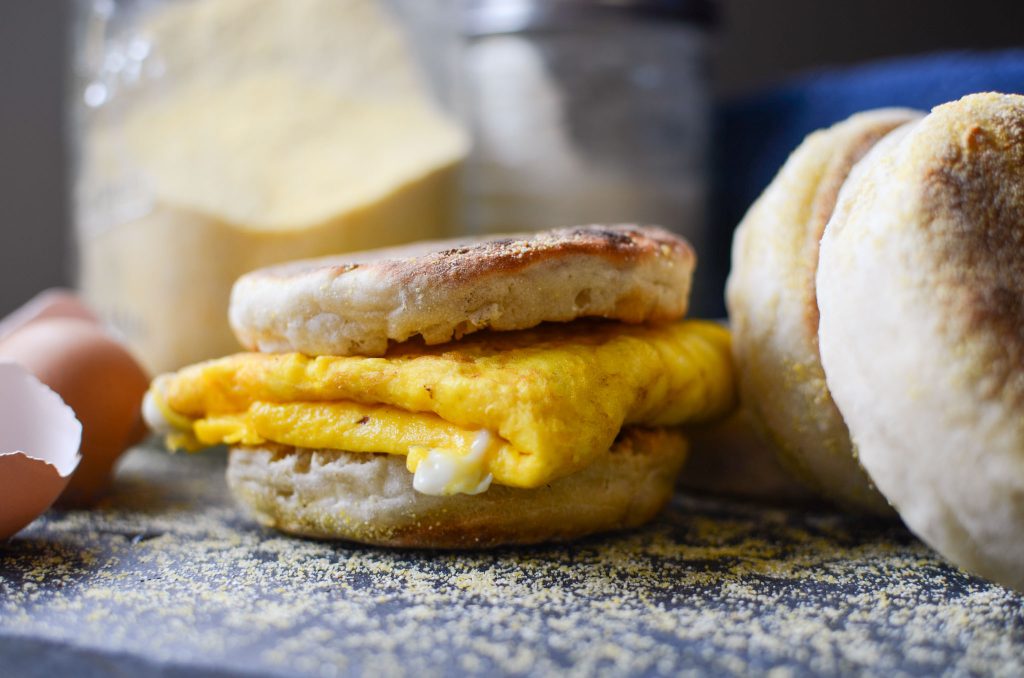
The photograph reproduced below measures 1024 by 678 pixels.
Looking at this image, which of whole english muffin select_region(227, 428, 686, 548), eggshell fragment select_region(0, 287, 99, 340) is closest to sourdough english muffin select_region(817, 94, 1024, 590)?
whole english muffin select_region(227, 428, 686, 548)

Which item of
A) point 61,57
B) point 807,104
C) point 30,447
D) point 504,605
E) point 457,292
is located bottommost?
point 504,605

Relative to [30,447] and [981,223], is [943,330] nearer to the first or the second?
[981,223]

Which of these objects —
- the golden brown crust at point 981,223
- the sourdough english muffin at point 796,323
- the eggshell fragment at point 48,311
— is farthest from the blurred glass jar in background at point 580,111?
the golden brown crust at point 981,223

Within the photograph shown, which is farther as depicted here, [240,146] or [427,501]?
[240,146]

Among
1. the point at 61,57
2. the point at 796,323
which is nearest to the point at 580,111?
the point at 796,323

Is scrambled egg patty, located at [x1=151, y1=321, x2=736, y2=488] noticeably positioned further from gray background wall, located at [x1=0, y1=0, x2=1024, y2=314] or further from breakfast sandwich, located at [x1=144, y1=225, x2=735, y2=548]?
gray background wall, located at [x1=0, y1=0, x2=1024, y2=314]

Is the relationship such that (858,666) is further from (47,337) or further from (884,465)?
(47,337)

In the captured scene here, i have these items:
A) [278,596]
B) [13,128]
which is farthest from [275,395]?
[13,128]
